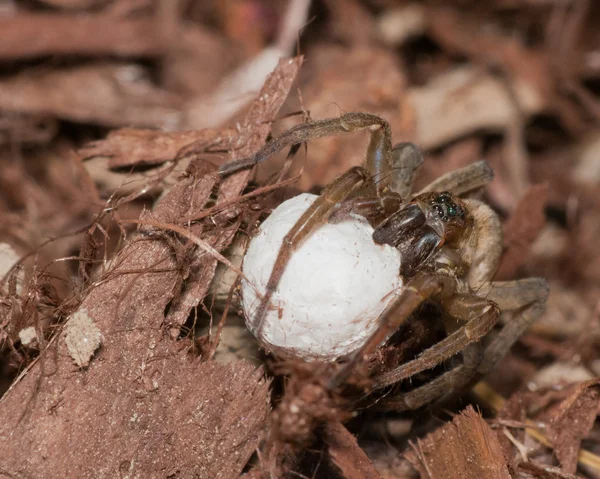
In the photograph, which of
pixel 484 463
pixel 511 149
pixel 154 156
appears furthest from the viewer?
Answer: pixel 511 149

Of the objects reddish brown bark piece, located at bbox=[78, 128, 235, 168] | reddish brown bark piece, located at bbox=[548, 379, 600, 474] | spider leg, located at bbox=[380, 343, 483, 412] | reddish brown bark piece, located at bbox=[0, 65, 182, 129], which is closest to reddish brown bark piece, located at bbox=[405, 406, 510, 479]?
spider leg, located at bbox=[380, 343, 483, 412]

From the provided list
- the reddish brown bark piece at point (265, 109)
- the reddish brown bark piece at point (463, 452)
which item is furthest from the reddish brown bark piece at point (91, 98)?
the reddish brown bark piece at point (463, 452)

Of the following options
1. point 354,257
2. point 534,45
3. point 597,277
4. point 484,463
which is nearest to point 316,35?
point 534,45

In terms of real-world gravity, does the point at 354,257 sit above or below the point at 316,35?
above

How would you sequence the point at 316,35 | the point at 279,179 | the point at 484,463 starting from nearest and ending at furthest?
1. the point at 484,463
2. the point at 279,179
3. the point at 316,35

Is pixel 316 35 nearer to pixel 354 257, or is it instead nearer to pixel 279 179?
pixel 279 179

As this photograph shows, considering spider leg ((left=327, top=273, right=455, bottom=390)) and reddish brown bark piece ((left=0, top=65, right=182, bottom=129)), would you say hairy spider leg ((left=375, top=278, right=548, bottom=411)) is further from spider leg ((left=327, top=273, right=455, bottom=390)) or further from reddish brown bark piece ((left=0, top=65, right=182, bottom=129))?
reddish brown bark piece ((left=0, top=65, right=182, bottom=129))

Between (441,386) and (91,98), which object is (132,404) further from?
(91,98)
